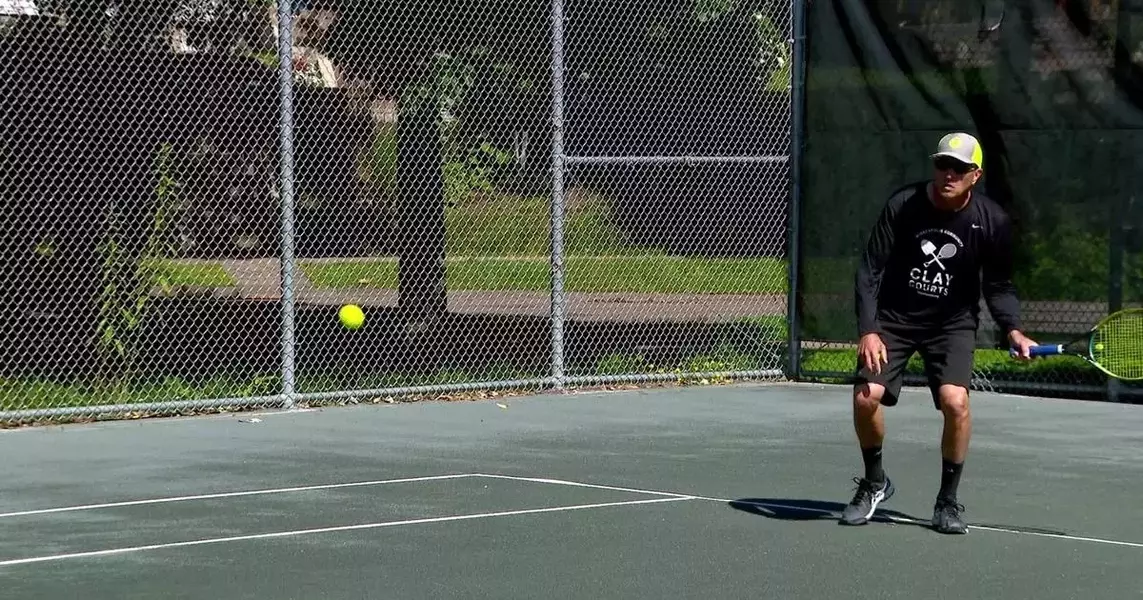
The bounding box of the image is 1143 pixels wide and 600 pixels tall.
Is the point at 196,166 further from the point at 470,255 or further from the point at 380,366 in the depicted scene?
the point at 470,255

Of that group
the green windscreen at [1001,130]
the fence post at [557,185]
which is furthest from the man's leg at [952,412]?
the fence post at [557,185]

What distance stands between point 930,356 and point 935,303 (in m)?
0.23

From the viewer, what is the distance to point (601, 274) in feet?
→ 70.1

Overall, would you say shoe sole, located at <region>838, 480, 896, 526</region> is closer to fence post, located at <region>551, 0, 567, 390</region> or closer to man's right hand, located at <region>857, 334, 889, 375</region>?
man's right hand, located at <region>857, 334, 889, 375</region>

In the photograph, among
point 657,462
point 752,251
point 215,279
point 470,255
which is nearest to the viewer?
point 657,462

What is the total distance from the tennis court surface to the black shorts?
0.63m

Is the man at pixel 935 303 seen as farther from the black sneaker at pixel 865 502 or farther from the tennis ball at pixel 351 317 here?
the tennis ball at pixel 351 317

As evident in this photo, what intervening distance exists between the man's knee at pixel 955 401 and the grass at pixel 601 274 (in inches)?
239

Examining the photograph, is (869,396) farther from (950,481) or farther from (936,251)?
(936,251)

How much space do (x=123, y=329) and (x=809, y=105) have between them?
5.27m

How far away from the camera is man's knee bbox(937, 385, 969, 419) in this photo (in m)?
7.16

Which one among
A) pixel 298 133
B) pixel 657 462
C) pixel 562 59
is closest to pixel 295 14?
pixel 298 133

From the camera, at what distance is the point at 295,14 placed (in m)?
11.9

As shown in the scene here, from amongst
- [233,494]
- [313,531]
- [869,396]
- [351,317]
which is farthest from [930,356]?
[351,317]
